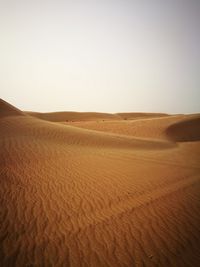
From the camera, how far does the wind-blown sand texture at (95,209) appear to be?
13.8 ft

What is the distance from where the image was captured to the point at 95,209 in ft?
18.9

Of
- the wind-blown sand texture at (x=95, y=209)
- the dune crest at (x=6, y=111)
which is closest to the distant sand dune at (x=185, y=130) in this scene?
the wind-blown sand texture at (x=95, y=209)

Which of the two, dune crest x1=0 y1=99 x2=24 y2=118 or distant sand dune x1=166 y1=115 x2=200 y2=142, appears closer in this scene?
dune crest x1=0 y1=99 x2=24 y2=118

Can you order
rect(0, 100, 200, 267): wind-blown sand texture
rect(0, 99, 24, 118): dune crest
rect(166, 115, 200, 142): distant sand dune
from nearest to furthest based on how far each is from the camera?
rect(0, 100, 200, 267): wind-blown sand texture < rect(0, 99, 24, 118): dune crest < rect(166, 115, 200, 142): distant sand dune

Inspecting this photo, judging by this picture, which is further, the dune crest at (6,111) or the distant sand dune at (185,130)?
the distant sand dune at (185,130)

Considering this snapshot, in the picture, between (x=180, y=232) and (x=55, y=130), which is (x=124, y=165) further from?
(x=55, y=130)

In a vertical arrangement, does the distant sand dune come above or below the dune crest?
below

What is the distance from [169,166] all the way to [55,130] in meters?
9.05

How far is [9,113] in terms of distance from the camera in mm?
21625

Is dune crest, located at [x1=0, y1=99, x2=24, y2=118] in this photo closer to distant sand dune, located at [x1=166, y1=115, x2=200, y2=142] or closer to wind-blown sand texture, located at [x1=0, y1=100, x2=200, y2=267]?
wind-blown sand texture, located at [x1=0, y1=100, x2=200, y2=267]

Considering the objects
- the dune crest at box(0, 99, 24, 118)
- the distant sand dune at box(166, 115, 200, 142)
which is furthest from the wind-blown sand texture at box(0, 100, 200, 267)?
the distant sand dune at box(166, 115, 200, 142)

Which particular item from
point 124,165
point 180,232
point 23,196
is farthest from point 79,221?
point 124,165

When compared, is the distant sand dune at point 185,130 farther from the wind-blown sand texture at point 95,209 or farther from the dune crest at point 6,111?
the dune crest at point 6,111

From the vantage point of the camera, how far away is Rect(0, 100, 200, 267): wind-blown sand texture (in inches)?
165
